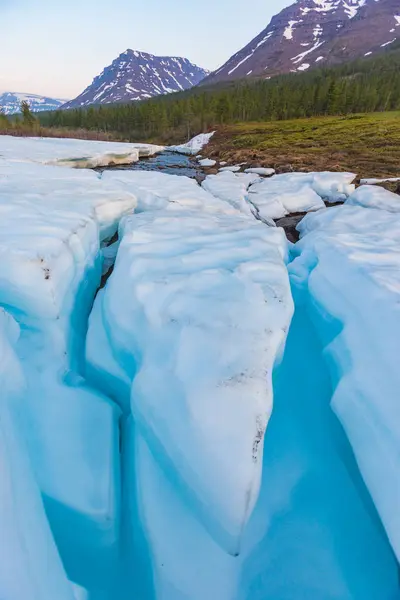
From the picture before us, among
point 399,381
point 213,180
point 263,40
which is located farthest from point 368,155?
point 263,40

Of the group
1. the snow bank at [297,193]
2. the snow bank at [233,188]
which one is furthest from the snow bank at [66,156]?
the snow bank at [297,193]

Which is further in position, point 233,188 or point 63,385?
point 233,188

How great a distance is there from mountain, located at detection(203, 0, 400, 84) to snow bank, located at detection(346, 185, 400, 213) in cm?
14698

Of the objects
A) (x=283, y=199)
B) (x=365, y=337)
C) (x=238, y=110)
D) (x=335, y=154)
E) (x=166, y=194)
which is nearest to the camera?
(x=365, y=337)

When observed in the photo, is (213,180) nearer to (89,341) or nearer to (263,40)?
(89,341)

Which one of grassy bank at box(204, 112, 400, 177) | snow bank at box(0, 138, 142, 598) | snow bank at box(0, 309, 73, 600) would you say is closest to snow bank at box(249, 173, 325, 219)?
grassy bank at box(204, 112, 400, 177)

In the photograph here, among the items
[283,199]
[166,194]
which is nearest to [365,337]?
[166,194]

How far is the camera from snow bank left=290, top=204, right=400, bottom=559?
1959 mm

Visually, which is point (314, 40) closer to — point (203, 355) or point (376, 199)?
point (376, 199)

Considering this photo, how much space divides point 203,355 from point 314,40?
216380 millimetres

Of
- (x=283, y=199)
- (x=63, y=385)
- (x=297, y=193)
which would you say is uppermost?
(x=297, y=193)

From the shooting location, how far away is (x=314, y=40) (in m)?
160

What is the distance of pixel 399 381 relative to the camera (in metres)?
2.17

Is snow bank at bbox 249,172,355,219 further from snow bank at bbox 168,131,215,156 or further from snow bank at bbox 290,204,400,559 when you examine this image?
snow bank at bbox 168,131,215,156
